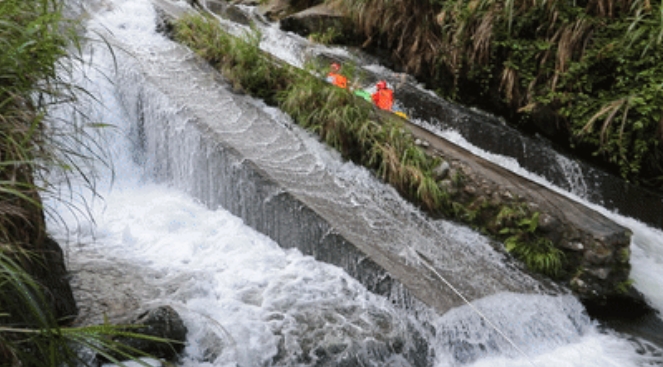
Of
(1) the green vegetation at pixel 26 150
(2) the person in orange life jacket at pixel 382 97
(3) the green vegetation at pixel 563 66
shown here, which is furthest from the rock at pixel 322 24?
(1) the green vegetation at pixel 26 150

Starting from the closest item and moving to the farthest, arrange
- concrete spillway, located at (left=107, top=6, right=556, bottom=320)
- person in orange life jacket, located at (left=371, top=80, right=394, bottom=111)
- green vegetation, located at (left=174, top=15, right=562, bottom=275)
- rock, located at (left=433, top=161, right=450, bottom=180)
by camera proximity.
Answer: concrete spillway, located at (left=107, top=6, right=556, bottom=320) < green vegetation, located at (left=174, top=15, right=562, bottom=275) < rock, located at (left=433, top=161, right=450, bottom=180) < person in orange life jacket, located at (left=371, top=80, right=394, bottom=111)

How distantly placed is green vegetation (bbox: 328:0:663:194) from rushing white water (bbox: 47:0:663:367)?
0.99 metres

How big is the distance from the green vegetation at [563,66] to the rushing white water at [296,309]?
0.99 m

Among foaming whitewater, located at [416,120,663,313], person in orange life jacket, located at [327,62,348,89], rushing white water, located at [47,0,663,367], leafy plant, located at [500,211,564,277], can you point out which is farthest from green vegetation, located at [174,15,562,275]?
foaming whitewater, located at [416,120,663,313]

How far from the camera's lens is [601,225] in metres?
4.44

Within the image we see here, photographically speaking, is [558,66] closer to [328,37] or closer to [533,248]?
[533,248]

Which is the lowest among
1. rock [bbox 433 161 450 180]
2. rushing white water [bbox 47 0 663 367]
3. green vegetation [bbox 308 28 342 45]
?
rushing white water [bbox 47 0 663 367]

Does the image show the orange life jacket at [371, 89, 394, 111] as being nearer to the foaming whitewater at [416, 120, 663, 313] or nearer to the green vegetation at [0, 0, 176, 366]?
the foaming whitewater at [416, 120, 663, 313]

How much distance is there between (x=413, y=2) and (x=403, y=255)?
14.1 ft

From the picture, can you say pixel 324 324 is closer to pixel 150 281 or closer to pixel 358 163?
pixel 150 281

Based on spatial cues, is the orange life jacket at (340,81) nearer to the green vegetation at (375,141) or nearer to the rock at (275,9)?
the green vegetation at (375,141)

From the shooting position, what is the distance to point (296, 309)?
3705 millimetres

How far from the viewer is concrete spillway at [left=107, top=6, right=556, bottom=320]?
4074 millimetres

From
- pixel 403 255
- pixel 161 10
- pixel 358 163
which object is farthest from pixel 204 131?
pixel 161 10
